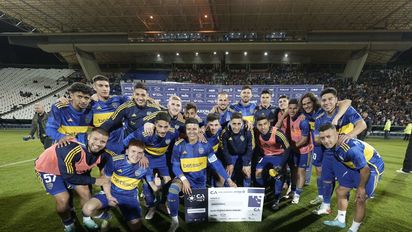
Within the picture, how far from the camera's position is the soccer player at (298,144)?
5312 millimetres

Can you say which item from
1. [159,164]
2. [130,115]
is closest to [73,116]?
[130,115]

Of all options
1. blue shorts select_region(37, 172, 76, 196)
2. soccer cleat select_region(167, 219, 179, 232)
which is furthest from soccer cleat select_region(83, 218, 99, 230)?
soccer cleat select_region(167, 219, 179, 232)

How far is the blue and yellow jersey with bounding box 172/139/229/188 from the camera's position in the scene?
4.49 metres

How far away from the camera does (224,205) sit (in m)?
4.22

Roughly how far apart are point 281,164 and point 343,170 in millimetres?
1253

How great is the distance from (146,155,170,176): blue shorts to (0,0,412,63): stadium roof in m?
20.5

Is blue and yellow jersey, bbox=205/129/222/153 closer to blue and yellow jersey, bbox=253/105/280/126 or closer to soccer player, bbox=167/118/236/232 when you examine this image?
soccer player, bbox=167/118/236/232

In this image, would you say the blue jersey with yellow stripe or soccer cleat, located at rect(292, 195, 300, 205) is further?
soccer cleat, located at rect(292, 195, 300, 205)

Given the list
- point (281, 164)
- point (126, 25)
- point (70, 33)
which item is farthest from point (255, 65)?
point (281, 164)

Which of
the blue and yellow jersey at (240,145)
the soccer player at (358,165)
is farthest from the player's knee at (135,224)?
the soccer player at (358,165)

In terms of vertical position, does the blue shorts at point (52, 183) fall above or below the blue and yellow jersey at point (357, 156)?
below

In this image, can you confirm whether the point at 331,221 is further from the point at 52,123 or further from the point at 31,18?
the point at 31,18

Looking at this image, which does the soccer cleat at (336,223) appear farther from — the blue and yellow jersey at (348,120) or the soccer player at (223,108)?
the soccer player at (223,108)

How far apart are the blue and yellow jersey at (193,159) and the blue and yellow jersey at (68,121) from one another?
1919 millimetres
